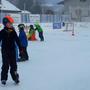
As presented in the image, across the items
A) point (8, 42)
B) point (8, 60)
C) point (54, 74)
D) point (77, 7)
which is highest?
point (8, 42)

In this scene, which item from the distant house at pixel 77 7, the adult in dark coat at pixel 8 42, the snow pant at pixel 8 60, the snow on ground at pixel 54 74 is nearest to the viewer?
the adult in dark coat at pixel 8 42

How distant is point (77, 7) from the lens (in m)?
68.2

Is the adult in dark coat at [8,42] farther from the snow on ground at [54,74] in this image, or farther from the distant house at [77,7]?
the distant house at [77,7]

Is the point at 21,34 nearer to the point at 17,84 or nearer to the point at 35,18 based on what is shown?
the point at 17,84

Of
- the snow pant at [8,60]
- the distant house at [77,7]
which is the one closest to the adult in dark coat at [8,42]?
the snow pant at [8,60]

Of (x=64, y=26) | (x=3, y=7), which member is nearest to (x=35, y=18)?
(x=64, y=26)

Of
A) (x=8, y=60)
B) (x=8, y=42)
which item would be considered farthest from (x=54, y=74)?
(x=8, y=42)

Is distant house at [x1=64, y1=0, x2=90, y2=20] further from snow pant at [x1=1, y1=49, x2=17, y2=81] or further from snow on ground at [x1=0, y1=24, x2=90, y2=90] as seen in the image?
snow pant at [x1=1, y1=49, x2=17, y2=81]

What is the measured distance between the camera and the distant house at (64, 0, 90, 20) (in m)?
66.9

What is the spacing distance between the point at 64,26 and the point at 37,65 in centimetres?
2826

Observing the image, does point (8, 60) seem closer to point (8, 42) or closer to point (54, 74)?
point (8, 42)

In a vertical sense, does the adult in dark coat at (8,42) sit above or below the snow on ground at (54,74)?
above

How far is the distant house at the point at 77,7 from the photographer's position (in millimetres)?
66900

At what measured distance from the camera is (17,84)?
7.80 metres
